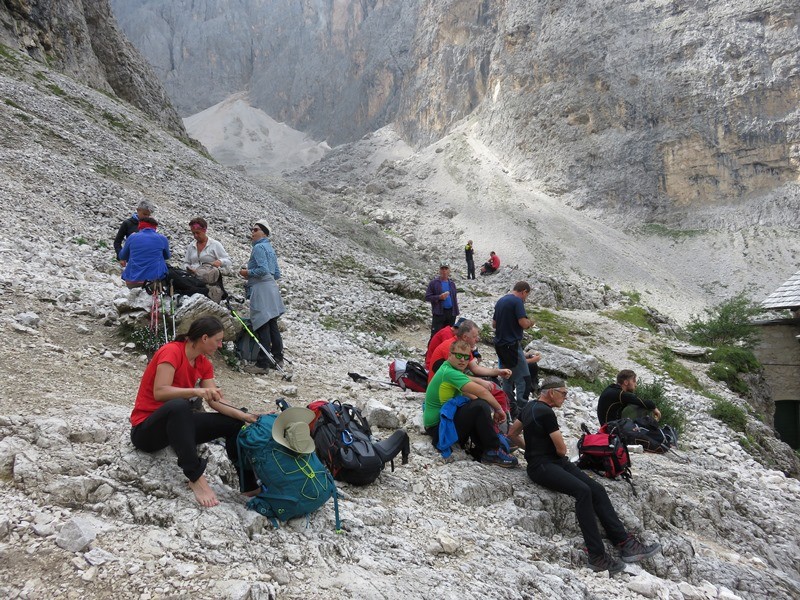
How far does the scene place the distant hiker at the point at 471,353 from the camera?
686 cm

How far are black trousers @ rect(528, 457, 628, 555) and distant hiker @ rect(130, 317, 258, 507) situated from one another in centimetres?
314

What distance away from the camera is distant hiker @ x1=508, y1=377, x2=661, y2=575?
18.2ft

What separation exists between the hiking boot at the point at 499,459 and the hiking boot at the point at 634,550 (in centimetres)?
141

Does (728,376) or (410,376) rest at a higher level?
(410,376)

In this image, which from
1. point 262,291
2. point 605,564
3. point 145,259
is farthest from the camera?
point 262,291

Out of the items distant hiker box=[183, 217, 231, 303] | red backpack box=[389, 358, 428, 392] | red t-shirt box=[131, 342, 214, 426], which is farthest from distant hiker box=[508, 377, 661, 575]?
distant hiker box=[183, 217, 231, 303]

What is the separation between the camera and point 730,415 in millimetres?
12477

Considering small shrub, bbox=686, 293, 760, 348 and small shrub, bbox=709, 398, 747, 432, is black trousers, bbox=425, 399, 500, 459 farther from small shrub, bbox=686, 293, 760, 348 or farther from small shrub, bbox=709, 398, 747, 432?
small shrub, bbox=686, 293, 760, 348

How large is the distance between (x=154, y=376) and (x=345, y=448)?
1.93m

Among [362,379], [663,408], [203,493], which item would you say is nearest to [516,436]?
[362,379]

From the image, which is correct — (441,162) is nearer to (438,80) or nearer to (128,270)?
(438,80)

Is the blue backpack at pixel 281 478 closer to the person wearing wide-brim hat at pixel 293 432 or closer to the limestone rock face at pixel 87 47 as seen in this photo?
the person wearing wide-brim hat at pixel 293 432

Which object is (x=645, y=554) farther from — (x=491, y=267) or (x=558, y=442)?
(x=491, y=267)

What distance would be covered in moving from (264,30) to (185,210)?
102m
